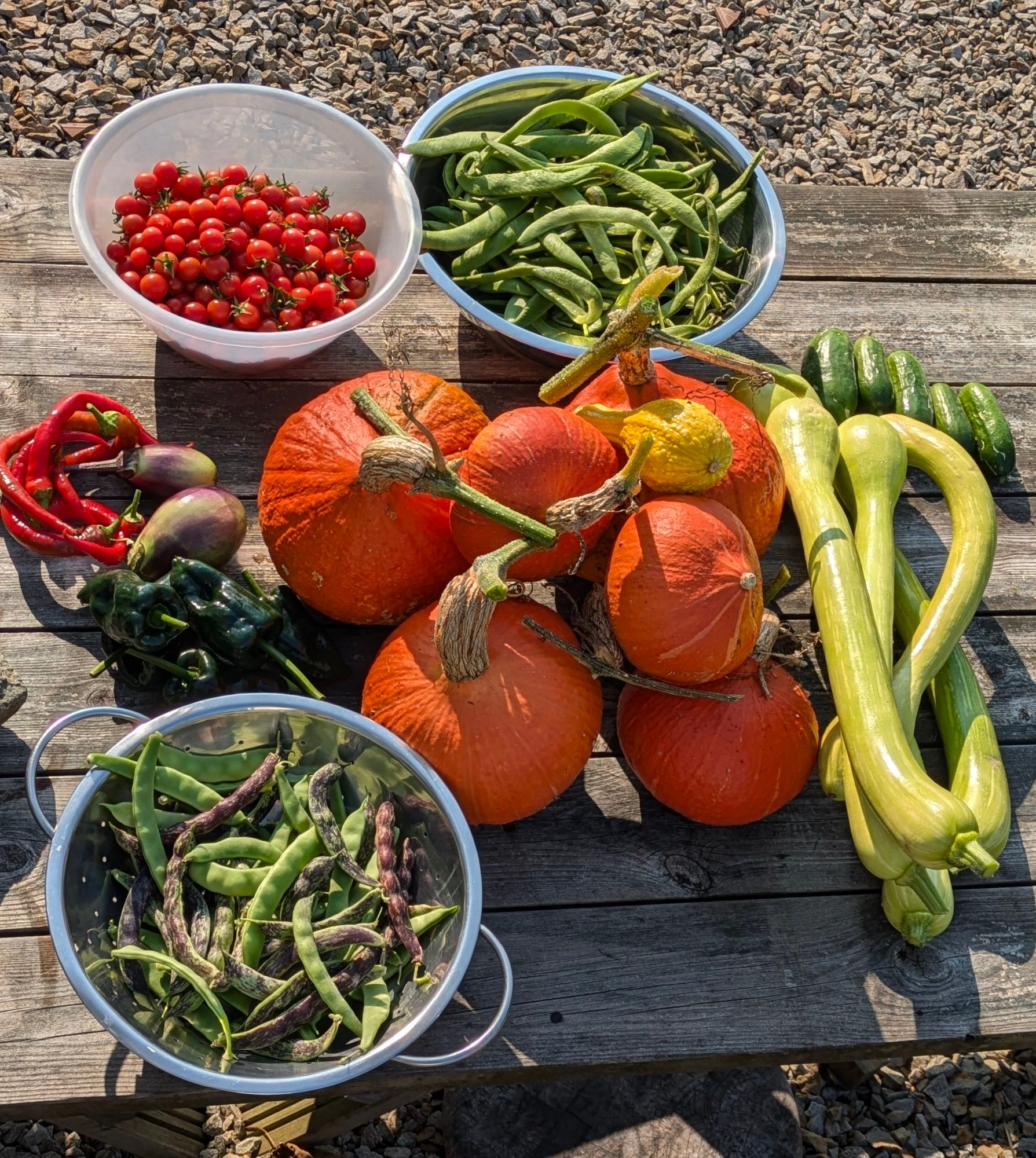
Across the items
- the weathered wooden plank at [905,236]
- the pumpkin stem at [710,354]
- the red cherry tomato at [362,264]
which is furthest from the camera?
the weathered wooden plank at [905,236]

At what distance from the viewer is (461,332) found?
2.62 metres

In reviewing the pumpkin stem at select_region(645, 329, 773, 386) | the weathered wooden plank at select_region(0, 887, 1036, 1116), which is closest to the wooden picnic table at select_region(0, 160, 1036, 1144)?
the weathered wooden plank at select_region(0, 887, 1036, 1116)

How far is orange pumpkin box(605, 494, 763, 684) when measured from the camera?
1757 millimetres

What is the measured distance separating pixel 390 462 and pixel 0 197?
1.60 meters

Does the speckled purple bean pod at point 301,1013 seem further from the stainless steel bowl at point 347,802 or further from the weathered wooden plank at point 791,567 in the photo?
the weathered wooden plank at point 791,567

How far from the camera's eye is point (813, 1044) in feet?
6.31

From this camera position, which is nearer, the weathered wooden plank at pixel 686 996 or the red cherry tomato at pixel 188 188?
the weathered wooden plank at pixel 686 996

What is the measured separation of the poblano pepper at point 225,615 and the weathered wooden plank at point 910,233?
1805 mm

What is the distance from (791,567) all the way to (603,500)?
0.88m

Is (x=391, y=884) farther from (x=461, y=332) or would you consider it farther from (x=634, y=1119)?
(x=461, y=332)

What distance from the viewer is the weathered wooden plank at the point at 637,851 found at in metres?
1.98

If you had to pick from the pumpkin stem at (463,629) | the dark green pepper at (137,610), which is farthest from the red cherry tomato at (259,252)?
the pumpkin stem at (463,629)

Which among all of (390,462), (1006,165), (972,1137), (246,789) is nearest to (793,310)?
(390,462)

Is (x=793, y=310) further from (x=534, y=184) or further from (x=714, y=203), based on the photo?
(x=534, y=184)
